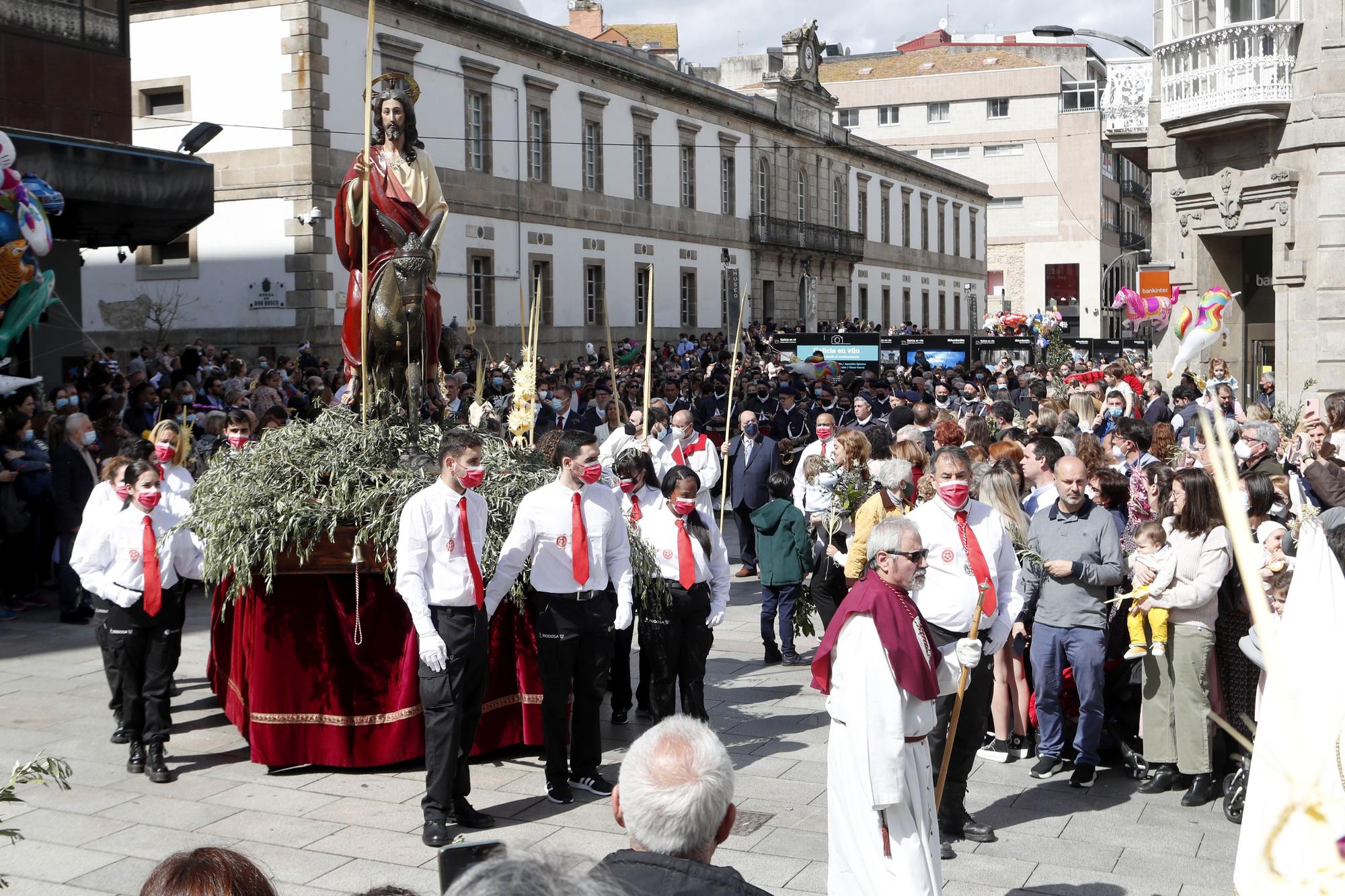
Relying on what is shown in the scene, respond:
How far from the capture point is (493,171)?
33312 mm

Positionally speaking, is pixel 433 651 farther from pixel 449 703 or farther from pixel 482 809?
pixel 482 809

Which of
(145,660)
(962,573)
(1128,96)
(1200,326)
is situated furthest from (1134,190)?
(145,660)

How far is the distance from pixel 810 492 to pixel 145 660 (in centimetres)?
480

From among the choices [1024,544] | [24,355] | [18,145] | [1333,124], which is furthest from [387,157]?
[1333,124]

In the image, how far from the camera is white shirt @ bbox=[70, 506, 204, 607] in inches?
300

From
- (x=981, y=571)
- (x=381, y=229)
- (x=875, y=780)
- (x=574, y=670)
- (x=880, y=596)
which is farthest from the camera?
(x=381, y=229)

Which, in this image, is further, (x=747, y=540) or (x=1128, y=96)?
(x=1128, y=96)

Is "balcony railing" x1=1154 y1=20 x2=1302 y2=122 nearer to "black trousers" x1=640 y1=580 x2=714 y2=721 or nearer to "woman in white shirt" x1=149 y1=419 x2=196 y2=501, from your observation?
"black trousers" x1=640 y1=580 x2=714 y2=721

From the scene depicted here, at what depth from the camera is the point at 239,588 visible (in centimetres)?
754

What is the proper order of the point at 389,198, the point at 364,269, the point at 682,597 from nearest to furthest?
the point at 364,269 < the point at 682,597 < the point at 389,198

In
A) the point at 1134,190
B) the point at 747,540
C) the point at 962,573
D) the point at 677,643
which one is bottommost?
the point at 747,540

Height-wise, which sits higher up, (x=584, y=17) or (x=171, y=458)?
(x=584, y=17)

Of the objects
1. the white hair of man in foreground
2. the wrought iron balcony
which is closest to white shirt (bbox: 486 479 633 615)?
the white hair of man in foreground

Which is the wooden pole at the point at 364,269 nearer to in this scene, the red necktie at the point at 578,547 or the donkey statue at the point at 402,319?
the donkey statue at the point at 402,319
